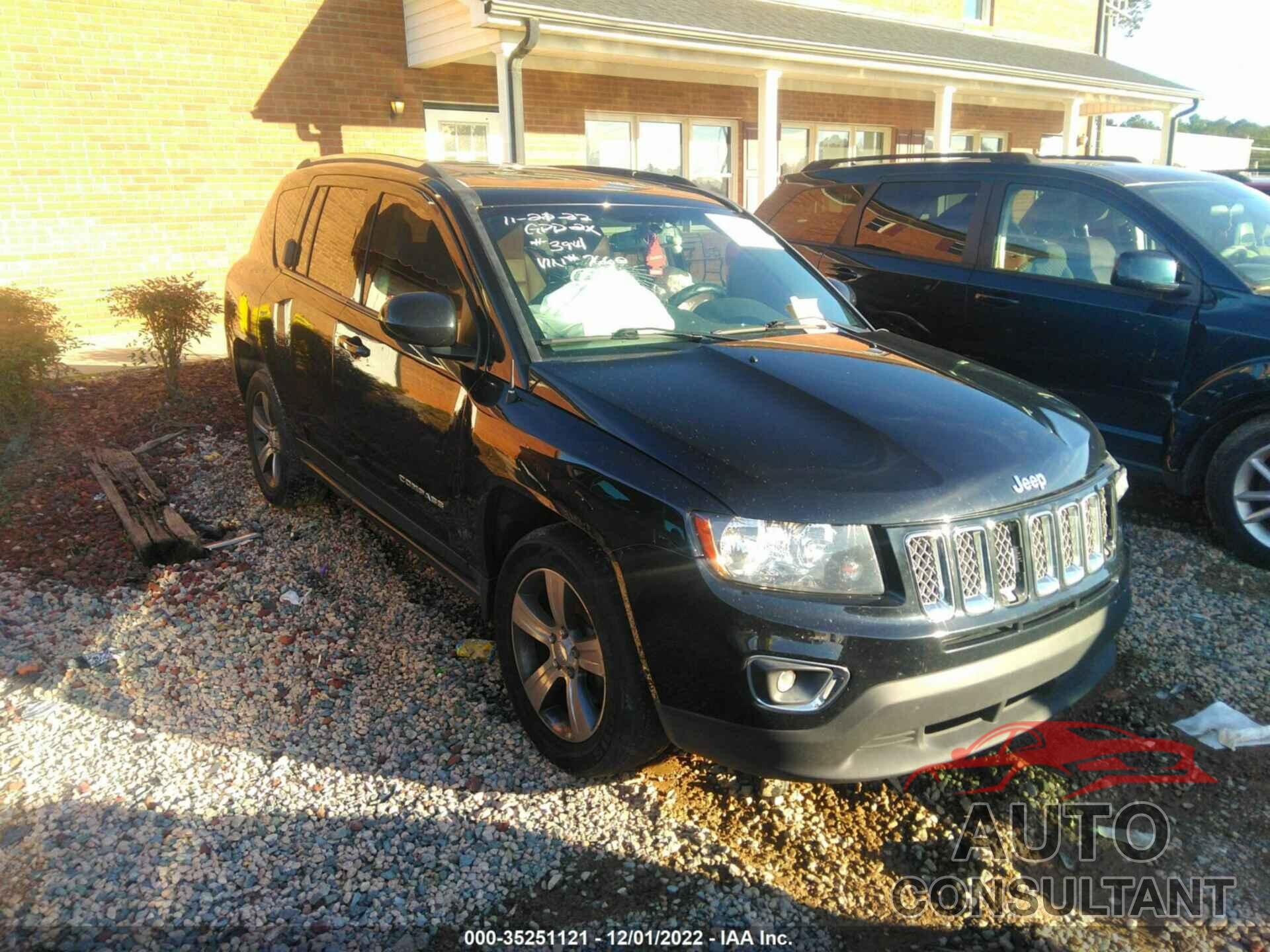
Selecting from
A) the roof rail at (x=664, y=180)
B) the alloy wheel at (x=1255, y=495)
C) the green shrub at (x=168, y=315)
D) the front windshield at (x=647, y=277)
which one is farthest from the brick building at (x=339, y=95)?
the alloy wheel at (x=1255, y=495)

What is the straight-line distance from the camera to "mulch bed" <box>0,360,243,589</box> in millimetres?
4879

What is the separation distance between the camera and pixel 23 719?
11.5 ft

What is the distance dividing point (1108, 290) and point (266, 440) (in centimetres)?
479

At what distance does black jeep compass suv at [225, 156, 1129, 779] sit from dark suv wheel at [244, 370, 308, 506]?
0.77 meters

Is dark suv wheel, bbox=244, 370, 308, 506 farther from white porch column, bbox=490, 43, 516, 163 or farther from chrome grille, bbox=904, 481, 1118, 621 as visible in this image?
white porch column, bbox=490, 43, 516, 163

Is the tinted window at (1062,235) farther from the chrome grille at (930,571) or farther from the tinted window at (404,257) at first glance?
the tinted window at (404,257)

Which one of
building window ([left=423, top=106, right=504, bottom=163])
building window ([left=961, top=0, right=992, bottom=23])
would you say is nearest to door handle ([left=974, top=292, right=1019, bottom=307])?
building window ([left=423, top=106, right=504, bottom=163])

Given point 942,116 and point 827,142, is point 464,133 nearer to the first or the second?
point 827,142

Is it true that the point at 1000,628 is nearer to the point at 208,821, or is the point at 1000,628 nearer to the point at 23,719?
the point at 208,821

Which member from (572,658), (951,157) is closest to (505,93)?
(951,157)

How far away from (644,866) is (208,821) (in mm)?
1356

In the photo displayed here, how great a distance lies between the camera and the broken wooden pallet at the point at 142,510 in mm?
4832

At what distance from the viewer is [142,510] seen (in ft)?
17.5

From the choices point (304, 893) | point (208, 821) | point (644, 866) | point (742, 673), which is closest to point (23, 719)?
point (208, 821)
